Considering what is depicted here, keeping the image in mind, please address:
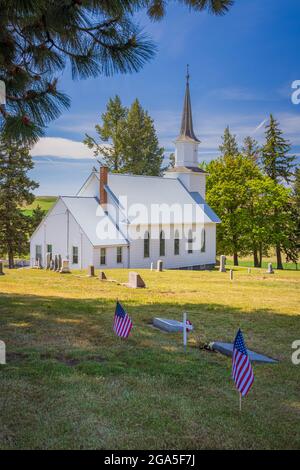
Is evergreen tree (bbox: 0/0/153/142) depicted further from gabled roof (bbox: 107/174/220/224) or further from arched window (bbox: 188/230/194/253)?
arched window (bbox: 188/230/194/253)

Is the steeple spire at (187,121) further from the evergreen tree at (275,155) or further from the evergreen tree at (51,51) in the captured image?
the evergreen tree at (51,51)

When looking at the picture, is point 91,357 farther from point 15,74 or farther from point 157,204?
point 157,204

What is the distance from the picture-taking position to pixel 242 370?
19.0 ft

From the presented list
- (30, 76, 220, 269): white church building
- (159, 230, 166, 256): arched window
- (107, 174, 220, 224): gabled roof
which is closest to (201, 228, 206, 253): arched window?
(30, 76, 220, 269): white church building

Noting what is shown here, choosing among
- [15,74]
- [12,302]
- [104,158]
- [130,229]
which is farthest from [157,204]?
[15,74]

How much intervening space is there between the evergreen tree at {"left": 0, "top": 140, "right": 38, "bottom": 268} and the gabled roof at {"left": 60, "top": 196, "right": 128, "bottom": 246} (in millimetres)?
9710

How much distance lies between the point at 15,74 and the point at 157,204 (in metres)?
29.2

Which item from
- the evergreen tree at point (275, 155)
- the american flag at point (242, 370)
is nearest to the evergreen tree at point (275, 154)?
the evergreen tree at point (275, 155)

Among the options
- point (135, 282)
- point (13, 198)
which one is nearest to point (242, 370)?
point (135, 282)

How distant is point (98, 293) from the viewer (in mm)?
16266

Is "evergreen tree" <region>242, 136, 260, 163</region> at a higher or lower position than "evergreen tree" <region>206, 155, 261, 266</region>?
higher

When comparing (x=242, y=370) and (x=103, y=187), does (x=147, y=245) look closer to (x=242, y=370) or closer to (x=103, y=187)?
(x=103, y=187)

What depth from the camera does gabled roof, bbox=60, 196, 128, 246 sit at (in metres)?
31.4

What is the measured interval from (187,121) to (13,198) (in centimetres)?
1853
